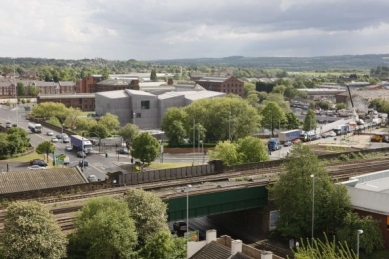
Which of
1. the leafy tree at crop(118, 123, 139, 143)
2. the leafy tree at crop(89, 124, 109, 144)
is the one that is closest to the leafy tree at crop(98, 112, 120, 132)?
the leafy tree at crop(89, 124, 109, 144)

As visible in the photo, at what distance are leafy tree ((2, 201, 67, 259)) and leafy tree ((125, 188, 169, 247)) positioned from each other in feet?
18.6

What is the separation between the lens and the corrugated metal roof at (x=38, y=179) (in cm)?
4838

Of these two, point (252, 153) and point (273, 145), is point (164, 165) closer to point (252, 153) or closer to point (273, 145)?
point (252, 153)

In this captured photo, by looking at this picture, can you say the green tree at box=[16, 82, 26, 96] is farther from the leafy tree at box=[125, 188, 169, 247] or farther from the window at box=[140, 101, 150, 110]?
the leafy tree at box=[125, 188, 169, 247]

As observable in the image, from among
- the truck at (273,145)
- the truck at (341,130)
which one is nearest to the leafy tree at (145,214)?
the truck at (273,145)

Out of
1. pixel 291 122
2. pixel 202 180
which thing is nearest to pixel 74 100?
pixel 291 122

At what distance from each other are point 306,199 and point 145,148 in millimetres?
29126

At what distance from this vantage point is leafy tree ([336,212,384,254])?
131 feet

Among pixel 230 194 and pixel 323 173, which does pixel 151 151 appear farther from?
pixel 323 173

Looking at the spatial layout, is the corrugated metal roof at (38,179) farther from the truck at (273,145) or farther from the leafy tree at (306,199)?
the truck at (273,145)

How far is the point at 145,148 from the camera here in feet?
218

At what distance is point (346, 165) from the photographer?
196 feet

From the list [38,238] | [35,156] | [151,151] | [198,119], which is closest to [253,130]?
[198,119]

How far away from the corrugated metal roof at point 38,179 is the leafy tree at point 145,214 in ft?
54.5
